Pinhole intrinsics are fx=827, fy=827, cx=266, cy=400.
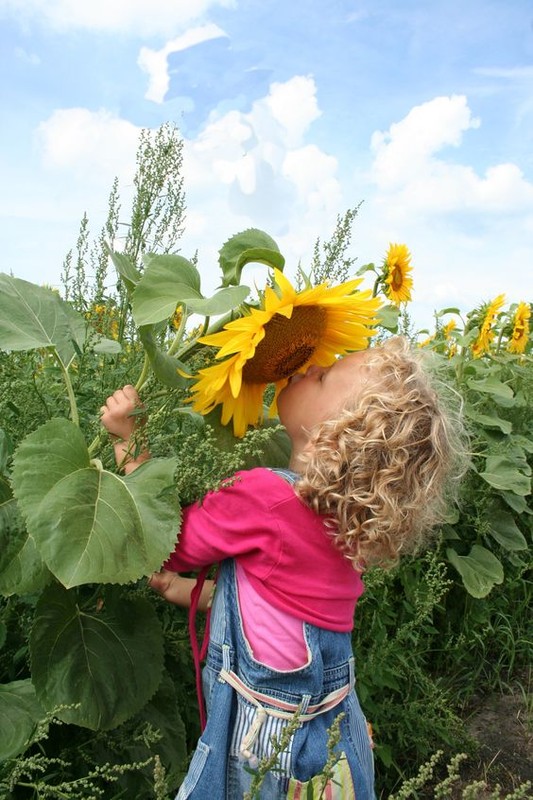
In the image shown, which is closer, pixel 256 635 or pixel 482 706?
pixel 256 635

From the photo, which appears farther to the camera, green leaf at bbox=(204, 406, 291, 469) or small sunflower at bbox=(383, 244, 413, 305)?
small sunflower at bbox=(383, 244, 413, 305)

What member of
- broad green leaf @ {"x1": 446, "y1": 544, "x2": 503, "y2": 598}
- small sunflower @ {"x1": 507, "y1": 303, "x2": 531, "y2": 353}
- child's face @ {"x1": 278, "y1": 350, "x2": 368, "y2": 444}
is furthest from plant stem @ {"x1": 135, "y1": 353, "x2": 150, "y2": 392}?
small sunflower @ {"x1": 507, "y1": 303, "x2": 531, "y2": 353}

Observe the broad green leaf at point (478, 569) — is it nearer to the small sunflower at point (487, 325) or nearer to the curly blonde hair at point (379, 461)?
the small sunflower at point (487, 325)

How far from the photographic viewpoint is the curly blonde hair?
1.51 m

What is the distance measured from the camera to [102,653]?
1.52 metres

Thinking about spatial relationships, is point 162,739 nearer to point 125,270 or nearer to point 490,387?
point 125,270

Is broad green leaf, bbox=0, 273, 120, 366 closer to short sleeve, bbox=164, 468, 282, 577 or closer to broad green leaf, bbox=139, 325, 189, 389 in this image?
broad green leaf, bbox=139, 325, 189, 389

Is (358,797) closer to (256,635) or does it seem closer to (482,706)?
(256,635)

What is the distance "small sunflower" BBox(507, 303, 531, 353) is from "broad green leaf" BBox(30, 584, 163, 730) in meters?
3.05

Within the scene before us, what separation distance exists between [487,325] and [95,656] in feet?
9.01

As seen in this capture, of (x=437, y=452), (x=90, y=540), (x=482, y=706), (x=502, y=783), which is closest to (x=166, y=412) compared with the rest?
(x=90, y=540)

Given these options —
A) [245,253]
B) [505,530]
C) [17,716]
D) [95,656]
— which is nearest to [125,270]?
[245,253]

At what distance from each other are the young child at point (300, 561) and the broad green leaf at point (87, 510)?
0.13 metres

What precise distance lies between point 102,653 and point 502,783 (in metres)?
1.69
